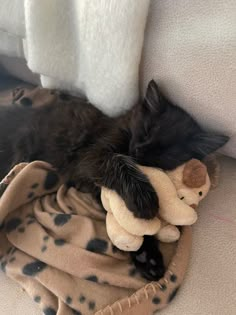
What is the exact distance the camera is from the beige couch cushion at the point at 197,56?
85 cm

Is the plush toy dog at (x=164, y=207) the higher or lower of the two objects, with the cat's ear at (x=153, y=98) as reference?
lower

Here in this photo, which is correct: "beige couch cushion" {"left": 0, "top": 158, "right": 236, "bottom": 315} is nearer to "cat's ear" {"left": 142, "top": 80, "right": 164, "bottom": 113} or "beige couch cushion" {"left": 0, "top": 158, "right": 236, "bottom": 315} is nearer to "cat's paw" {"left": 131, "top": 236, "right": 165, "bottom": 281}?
"cat's paw" {"left": 131, "top": 236, "right": 165, "bottom": 281}

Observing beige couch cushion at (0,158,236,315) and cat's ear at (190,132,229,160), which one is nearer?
beige couch cushion at (0,158,236,315)

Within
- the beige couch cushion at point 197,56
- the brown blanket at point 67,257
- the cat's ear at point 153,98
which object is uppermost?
the beige couch cushion at point 197,56

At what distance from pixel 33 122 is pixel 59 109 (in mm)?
89

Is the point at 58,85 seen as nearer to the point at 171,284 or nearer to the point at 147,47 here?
the point at 147,47

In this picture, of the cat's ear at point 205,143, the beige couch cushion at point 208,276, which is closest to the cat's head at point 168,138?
the cat's ear at point 205,143

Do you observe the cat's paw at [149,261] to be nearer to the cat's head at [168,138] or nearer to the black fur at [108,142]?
the black fur at [108,142]

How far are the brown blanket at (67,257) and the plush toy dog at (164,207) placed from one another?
0.14ft

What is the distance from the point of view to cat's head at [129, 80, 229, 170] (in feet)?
3.11

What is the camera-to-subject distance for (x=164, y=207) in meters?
0.87

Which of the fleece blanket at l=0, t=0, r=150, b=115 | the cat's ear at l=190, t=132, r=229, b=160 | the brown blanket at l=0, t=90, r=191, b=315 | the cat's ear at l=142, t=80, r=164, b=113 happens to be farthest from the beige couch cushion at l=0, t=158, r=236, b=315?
the fleece blanket at l=0, t=0, r=150, b=115

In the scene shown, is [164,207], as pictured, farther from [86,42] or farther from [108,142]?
[86,42]

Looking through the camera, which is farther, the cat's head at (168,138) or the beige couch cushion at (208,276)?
the cat's head at (168,138)
